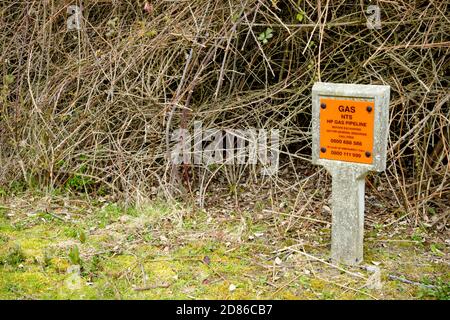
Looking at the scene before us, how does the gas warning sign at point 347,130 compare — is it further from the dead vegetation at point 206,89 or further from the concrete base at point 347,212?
the dead vegetation at point 206,89

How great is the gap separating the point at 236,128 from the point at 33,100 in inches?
72.2

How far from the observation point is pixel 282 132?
5734 mm

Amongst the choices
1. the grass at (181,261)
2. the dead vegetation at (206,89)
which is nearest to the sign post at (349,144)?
the grass at (181,261)

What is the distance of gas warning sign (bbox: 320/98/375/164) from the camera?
398 centimetres

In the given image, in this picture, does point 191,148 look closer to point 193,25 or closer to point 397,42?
point 193,25

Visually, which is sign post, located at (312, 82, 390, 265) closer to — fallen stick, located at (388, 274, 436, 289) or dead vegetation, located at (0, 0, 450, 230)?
fallen stick, located at (388, 274, 436, 289)

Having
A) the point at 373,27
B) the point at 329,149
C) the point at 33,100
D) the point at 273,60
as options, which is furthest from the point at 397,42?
the point at 33,100

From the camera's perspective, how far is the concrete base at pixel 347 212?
411 cm
